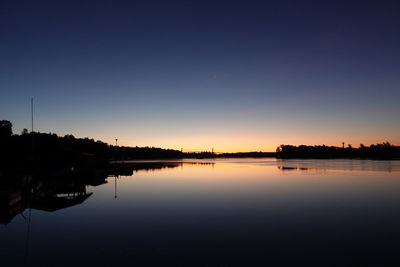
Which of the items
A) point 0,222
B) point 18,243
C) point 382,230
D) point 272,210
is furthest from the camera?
point 272,210

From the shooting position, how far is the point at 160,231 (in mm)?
19359

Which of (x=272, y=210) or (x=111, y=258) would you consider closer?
(x=111, y=258)

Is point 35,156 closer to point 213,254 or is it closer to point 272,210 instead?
point 272,210

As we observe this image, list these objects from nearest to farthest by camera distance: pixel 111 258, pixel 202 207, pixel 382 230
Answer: pixel 111 258, pixel 382 230, pixel 202 207

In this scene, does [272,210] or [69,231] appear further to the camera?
[272,210]

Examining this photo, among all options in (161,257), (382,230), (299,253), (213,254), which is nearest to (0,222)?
(161,257)

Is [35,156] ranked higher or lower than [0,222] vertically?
higher

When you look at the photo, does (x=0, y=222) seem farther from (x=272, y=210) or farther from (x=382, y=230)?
(x=382, y=230)

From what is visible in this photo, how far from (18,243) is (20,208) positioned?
11.8 m

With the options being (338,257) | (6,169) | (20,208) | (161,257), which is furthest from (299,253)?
(6,169)

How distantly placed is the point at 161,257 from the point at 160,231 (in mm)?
5412

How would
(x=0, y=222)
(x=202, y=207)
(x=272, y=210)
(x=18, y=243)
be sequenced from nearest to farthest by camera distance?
(x=18, y=243)
(x=0, y=222)
(x=272, y=210)
(x=202, y=207)

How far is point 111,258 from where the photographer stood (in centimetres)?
1377

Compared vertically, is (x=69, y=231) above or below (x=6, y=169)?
below
